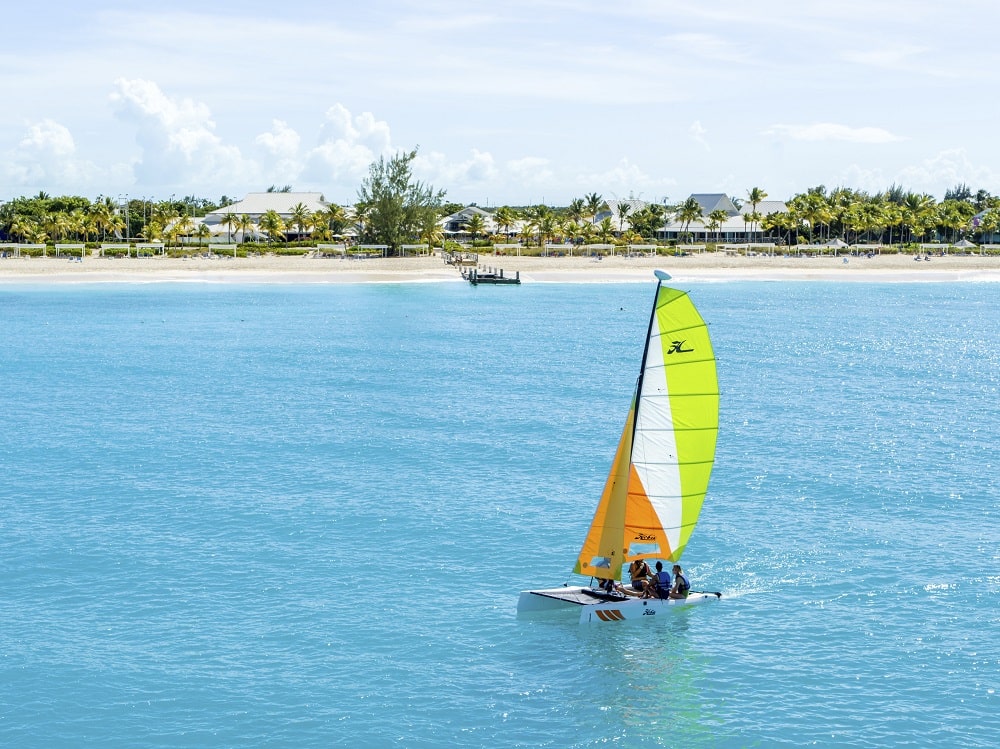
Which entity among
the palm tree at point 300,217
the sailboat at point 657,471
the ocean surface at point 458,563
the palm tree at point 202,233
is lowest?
the ocean surface at point 458,563

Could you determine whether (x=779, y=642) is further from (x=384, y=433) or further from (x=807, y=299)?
(x=807, y=299)

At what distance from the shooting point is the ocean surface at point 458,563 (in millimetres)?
25609

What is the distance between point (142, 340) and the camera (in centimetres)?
9644

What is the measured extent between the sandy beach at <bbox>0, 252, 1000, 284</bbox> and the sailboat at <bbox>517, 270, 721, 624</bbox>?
132419 mm

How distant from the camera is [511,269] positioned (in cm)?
17512

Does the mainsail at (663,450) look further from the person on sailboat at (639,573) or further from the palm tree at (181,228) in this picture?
the palm tree at (181,228)

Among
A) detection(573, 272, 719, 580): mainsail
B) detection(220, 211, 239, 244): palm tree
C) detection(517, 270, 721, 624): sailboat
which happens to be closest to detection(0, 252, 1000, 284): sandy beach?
detection(220, 211, 239, 244): palm tree

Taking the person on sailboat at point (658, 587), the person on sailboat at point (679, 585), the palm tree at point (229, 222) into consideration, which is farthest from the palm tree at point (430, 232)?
the person on sailboat at point (658, 587)

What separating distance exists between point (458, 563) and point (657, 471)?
30.0ft

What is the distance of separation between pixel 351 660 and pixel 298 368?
53025 millimetres

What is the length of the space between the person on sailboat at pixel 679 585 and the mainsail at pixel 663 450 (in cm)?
60

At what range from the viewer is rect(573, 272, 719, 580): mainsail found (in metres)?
28.2

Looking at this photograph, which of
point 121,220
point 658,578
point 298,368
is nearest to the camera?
point 658,578

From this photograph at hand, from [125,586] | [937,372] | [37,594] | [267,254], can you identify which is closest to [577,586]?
[125,586]
